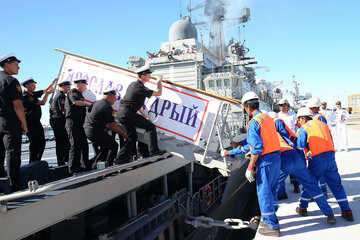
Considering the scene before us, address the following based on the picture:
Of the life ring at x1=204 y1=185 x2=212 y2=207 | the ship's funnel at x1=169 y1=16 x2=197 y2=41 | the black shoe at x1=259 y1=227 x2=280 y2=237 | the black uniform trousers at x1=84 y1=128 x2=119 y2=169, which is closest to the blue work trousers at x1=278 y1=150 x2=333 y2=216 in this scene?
the black shoe at x1=259 y1=227 x2=280 y2=237

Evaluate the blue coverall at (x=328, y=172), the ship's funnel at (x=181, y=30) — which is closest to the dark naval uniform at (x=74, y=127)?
the blue coverall at (x=328, y=172)

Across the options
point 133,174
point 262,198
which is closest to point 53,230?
point 133,174

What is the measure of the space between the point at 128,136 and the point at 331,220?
3.13 m

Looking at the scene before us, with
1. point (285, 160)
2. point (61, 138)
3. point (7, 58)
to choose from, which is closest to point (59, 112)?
point (61, 138)

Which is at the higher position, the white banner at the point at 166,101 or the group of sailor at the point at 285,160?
the white banner at the point at 166,101

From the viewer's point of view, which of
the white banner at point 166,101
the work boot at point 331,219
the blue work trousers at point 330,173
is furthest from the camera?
the white banner at point 166,101

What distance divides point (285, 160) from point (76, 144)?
3.19 meters

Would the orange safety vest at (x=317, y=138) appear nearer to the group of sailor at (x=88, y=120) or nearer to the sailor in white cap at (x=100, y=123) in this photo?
the group of sailor at (x=88, y=120)

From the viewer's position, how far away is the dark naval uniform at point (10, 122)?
2.92 m

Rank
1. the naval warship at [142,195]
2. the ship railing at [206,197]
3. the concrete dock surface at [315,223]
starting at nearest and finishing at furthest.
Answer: the naval warship at [142,195] → the concrete dock surface at [315,223] → the ship railing at [206,197]

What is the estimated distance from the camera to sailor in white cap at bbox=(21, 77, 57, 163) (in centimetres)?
418

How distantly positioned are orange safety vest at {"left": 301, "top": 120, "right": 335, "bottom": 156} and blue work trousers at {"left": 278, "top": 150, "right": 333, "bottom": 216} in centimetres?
24

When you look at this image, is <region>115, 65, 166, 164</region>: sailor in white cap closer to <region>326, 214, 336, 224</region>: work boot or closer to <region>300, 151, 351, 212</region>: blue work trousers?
<region>300, 151, 351, 212</region>: blue work trousers

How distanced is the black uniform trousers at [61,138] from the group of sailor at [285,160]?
2953 mm
